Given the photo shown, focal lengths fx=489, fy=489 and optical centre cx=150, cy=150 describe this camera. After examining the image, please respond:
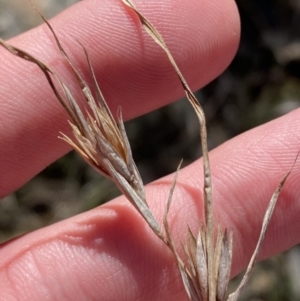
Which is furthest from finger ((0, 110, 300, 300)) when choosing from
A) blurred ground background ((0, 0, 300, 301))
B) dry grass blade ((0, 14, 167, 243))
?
blurred ground background ((0, 0, 300, 301))

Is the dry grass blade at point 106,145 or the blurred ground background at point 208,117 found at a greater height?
the blurred ground background at point 208,117

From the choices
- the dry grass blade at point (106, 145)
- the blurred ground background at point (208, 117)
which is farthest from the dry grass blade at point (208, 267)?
the blurred ground background at point (208, 117)

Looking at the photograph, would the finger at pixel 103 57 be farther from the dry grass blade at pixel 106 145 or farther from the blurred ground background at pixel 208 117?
the blurred ground background at pixel 208 117

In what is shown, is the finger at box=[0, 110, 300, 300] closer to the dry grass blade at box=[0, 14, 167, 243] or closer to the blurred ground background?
the dry grass blade at box=[0, 14, 167, 243]

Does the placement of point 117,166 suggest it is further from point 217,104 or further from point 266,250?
point 217,104

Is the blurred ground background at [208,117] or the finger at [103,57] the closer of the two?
the finger at [103,57]
